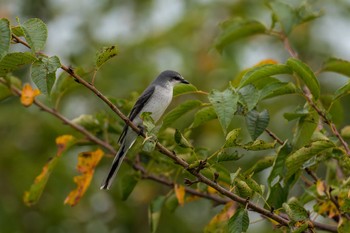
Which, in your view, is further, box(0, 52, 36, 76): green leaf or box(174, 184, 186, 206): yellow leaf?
box(174, 184, 186, 206): yellow leaf

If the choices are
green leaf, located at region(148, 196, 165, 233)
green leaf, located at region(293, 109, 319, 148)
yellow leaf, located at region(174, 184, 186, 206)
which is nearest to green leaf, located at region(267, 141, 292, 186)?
green leaf, located at region(293, 109, 319, 148)

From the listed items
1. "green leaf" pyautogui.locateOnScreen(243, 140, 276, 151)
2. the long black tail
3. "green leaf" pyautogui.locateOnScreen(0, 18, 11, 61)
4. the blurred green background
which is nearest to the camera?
"green leaf" pyautogui.locateOnScreen(0, 18, 11, 61)

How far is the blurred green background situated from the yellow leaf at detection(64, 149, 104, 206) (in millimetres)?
2734

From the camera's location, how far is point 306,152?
3074 mm

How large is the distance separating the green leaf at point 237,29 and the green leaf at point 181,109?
3.35ft

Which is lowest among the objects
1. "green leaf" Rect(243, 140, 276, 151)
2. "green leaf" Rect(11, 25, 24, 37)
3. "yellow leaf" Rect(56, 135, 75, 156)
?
"yellow leaf" Rect(56, 135, 75, 156)

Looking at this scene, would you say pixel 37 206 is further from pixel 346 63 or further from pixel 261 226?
pixel 346 63

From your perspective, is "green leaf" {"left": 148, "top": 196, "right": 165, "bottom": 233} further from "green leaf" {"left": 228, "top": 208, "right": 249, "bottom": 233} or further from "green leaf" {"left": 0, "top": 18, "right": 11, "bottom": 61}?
"green leaf" {"left": 0, "top": 18, "right": 11, "bottom": 61}

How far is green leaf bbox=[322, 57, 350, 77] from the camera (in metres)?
3.83

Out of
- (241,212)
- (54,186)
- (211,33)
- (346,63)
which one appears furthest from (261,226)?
(241,212)

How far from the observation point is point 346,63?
3.81 m

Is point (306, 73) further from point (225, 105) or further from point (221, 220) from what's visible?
point (221, 220)

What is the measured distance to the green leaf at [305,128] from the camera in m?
3.31

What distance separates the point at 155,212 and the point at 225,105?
1.32 meters
